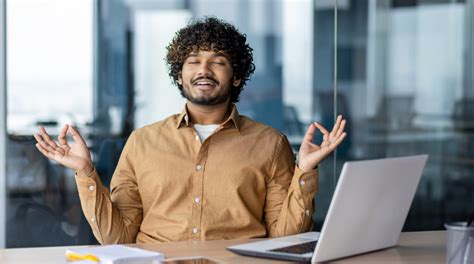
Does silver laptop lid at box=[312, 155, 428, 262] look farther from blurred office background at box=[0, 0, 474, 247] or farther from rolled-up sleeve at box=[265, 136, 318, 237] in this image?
blurred office background at box=[0, 0, 474, 247]

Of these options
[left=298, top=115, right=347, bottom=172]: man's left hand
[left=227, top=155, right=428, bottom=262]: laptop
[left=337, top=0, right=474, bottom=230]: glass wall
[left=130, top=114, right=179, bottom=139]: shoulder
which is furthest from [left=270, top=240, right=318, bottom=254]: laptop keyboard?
[left=337, top=0, right=474, bottom=230]: glass wall

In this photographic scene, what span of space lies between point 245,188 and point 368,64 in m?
2.52

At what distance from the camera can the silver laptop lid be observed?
7.64ft

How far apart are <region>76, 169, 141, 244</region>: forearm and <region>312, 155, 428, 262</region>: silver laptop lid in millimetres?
794

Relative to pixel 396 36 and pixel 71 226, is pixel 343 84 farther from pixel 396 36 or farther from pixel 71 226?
pixel 71 226

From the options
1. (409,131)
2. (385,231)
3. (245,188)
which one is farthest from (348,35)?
(385,231)

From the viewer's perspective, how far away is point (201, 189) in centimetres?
302

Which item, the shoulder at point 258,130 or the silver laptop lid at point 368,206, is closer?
the silver laptop lid at point 368,206

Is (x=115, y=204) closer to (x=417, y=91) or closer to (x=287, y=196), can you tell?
(x=287, y=196)

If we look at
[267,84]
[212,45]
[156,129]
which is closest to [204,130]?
[156,129]

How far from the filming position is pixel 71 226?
5.02 metres

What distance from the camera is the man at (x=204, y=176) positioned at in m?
2.97

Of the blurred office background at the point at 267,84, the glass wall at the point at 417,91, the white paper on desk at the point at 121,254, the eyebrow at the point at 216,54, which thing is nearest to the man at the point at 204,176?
the eyebrow at the point at 216,54

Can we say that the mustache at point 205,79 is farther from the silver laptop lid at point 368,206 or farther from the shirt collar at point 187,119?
the silver laptop lid at point 368,206
